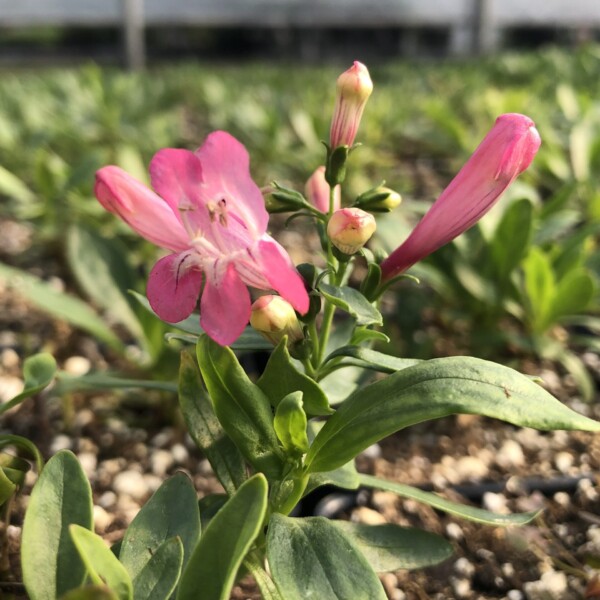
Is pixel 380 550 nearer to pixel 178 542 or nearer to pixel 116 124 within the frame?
pixel 178 542

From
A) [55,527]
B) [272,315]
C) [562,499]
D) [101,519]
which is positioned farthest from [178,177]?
[562,499]

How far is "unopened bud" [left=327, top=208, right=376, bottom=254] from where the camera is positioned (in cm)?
83

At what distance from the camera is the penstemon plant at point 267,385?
766mm

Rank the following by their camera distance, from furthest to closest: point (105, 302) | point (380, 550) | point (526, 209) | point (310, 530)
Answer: point (105, 302) < point (526, 209) < point (380, 550) < point (310, 530)

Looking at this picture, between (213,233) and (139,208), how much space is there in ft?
0.30

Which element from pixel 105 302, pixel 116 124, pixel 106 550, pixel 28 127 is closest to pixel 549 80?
pixel 116 124

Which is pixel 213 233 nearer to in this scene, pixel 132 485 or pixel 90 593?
pixel 90 593

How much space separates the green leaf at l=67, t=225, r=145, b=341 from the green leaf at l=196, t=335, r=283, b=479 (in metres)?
0.80

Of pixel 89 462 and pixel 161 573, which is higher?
pixel 161 573

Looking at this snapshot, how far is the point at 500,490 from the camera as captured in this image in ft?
4.36

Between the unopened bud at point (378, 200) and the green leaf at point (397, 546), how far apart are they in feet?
1.31

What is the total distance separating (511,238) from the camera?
1594 millimetres

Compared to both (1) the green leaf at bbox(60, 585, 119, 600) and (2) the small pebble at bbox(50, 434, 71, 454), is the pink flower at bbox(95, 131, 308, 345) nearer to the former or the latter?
(1) the green leaf at bbox(60, 585, 119, 600)

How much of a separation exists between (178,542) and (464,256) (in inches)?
43.4
